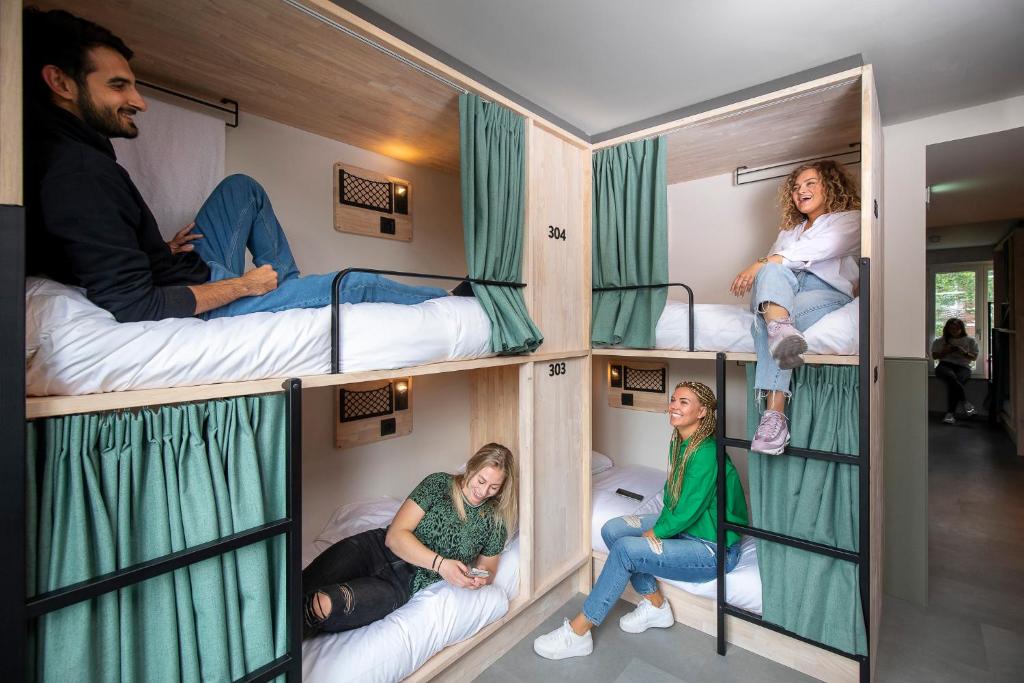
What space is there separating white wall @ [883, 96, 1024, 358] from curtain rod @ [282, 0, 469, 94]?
2.49m

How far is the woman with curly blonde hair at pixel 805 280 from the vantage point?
1.99 metres

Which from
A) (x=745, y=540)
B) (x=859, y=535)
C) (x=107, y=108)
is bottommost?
(x=745, y=540)

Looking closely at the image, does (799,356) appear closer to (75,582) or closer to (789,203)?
(789,203)

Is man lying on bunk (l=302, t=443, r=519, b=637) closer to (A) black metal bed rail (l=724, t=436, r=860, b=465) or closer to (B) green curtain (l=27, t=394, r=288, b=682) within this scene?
(B) green curtain (l=27, t=394, r=288, b=682)

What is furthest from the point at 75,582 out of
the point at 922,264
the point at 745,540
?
the point at 922,264

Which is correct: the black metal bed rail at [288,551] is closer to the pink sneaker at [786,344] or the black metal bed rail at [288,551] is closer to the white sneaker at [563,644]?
the white sneaker at [563,644]

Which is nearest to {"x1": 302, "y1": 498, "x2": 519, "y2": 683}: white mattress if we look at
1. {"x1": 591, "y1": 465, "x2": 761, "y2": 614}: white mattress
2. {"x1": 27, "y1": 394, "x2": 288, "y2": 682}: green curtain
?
{"x1": 27, "y1": 394, "x2": 288, "y2": 682}: green curtain

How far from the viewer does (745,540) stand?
8.23 ft

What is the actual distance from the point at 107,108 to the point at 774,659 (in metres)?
3.12

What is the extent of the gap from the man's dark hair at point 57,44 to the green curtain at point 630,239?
6.81ft

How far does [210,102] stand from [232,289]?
116cm

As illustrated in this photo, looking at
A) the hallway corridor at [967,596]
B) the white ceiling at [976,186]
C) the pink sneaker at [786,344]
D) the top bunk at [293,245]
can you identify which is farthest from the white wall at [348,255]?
the white ceiling at [976,186]

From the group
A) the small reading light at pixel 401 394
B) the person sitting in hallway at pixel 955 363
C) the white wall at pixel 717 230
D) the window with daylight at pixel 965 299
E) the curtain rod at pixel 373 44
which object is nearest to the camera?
the curtain rod at pixel 373 44

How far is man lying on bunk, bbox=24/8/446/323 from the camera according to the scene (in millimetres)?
1120
